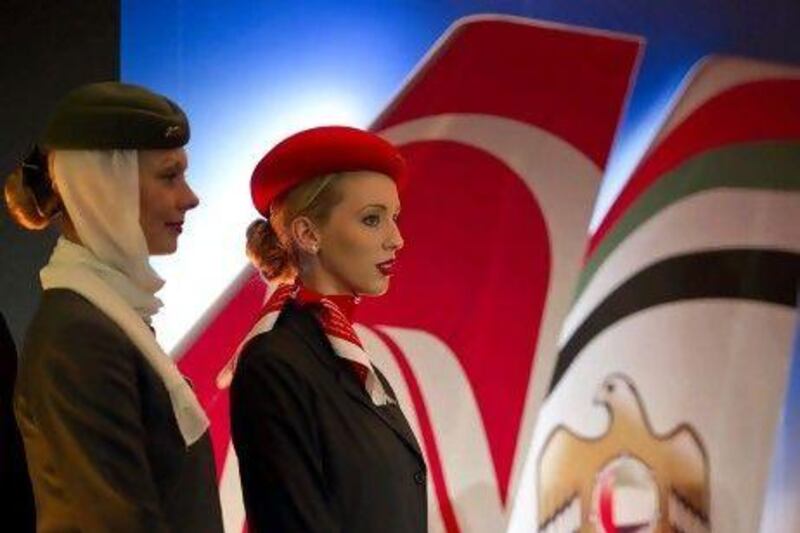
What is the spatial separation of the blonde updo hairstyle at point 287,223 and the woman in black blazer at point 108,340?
0.18 m

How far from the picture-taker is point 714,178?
3.18 metres

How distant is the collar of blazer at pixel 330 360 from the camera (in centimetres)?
221

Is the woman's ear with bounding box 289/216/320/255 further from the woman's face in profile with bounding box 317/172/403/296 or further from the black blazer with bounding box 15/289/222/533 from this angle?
the black blazer with bounding box 15/289/222/533

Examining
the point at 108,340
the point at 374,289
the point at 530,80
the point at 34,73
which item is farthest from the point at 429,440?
the point at 108,340

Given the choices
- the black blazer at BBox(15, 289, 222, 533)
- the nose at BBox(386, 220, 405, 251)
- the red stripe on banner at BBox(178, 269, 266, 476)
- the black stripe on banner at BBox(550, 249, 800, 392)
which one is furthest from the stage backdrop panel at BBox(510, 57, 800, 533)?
the black blazer at BBox(15, 289, 222, 533)

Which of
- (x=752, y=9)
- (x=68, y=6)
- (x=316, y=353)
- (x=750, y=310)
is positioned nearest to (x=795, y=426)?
(x=750, y=310)

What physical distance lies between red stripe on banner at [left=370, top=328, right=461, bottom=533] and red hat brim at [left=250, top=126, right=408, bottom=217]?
38.6 inches

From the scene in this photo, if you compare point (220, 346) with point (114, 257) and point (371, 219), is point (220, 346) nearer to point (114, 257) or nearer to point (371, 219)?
point (371, 219)

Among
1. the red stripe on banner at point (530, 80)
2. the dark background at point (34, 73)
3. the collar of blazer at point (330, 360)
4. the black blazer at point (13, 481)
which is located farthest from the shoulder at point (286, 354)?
the dark background at point (34, 73)

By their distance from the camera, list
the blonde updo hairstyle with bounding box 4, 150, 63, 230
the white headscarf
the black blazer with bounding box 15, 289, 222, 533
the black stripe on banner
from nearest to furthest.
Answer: the black blazer with bounding box 15, 289, 222, 533 < the white headscarf < the blonde updo hairstyle with bounding box 4, 150, 63, 230 < the black stripe on banner

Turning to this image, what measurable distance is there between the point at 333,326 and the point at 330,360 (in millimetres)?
59

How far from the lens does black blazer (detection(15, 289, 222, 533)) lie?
1895mm

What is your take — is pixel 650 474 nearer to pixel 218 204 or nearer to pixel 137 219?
pixel 218 204

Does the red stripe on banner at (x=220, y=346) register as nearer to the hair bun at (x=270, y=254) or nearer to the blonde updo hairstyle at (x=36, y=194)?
the hair bun at (x=270, y=254)
